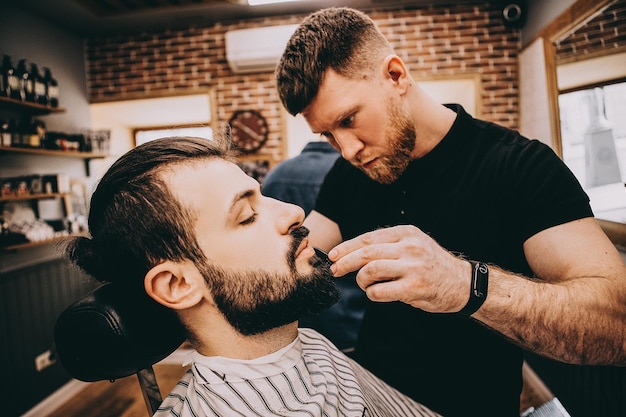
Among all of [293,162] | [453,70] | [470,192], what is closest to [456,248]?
[470,192]

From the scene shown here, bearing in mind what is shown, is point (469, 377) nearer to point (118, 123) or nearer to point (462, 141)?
point (462, 141)

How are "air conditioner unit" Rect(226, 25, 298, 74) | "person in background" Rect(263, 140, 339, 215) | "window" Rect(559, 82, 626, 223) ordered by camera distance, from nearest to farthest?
1. "window" Rect(559, 82, 626, 223)
2. "person in background" Rect(263, 140, 339, 215)
3. "air conditioner unit" Rect(226, 25, 298, 74)

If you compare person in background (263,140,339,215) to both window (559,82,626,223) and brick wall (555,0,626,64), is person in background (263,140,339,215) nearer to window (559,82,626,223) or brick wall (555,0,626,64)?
window (559,82,626,223)

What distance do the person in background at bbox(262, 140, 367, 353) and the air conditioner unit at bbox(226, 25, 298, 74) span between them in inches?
97.0

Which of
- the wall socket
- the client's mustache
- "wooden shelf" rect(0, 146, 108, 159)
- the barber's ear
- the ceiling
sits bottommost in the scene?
the wall socket

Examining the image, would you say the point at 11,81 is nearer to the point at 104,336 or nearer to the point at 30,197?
the point at 30,197

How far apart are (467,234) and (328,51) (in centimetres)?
85

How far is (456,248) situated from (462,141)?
0.41 m

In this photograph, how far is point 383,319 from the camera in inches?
57.2

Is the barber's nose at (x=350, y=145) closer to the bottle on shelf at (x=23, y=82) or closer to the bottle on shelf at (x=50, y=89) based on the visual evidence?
the bottle on shelf at (x=23, y=82)

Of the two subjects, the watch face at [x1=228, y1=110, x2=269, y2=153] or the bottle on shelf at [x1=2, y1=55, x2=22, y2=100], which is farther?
the watch face at [x1=228, y1=110, x2=269, y2=153]

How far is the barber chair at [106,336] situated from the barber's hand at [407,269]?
0.55 m

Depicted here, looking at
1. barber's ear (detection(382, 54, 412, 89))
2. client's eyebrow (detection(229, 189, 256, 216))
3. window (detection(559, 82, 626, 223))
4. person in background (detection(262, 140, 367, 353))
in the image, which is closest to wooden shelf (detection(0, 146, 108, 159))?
person in background (detection(262, 140, 367, 353))

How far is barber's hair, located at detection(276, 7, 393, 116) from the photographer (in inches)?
53.3
